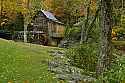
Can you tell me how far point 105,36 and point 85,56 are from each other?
2524 mm

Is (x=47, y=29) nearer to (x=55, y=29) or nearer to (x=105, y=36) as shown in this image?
(x=55, y=29)

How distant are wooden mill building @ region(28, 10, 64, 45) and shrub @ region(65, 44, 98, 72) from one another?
28.2 meters

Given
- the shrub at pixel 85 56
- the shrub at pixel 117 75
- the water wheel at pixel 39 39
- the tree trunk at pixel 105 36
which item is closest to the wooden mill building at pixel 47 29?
the water wheel at pixel 39 39

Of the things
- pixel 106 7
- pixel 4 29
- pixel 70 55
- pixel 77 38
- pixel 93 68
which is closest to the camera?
pixel 106 7

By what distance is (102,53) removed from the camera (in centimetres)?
1148

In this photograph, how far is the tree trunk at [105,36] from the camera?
11312 millimetres

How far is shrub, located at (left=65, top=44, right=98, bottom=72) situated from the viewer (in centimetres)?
1361

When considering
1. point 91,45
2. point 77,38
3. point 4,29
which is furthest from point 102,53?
point 4,29

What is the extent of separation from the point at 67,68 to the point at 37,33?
2975 cm

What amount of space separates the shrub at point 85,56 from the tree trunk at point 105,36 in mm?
2046

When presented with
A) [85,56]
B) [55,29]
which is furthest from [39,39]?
[85,56]

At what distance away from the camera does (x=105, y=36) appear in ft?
37.6

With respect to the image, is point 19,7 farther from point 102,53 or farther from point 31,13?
point 102,53

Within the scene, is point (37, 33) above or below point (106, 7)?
below
